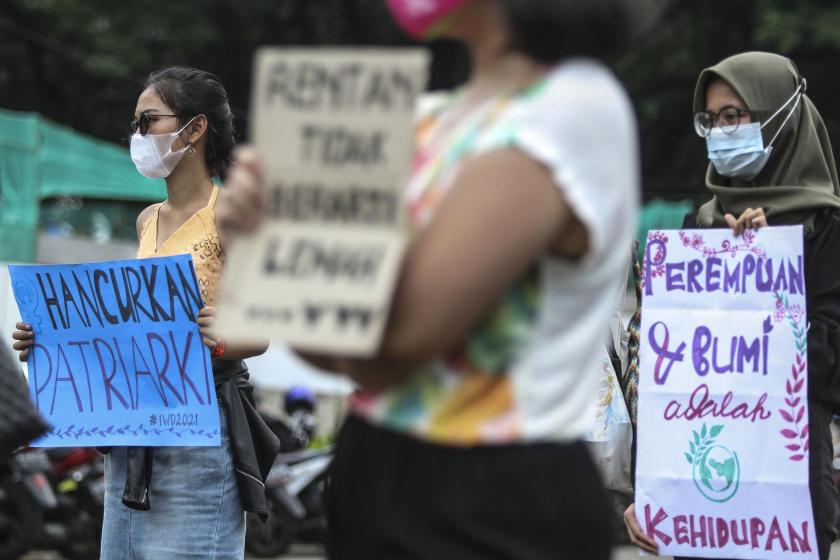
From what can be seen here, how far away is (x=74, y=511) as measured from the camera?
9.45 m

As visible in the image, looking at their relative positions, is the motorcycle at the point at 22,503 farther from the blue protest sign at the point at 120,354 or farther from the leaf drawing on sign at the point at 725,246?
the leaf drawing on sign at the point at 725,246

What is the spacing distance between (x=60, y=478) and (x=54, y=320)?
5.75 metres

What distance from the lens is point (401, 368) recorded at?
1951 millimetres

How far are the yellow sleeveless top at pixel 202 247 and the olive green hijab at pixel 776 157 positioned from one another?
1.47m

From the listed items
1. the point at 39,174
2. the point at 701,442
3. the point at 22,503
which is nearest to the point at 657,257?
the point at 701,442

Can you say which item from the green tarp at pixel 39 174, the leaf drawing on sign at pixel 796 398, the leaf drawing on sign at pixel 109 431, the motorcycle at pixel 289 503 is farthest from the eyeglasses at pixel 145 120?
the green tarp at pixel 39 174

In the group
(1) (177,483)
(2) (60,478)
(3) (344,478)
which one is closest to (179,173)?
(1) (177,483)

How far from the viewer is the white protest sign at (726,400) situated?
151 inches

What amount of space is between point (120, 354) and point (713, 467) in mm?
1687

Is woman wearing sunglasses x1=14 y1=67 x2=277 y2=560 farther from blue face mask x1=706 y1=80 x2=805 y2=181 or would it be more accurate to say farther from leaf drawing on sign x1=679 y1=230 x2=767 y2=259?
blue face mask x1=706 y1=80 x2=805 y2=181

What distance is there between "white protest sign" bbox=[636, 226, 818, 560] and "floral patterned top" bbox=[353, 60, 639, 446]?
1.98 meters

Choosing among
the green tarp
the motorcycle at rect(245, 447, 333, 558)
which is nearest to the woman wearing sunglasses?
the motorcycle at rect(245, 447, 333, 558)

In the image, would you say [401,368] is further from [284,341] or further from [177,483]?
[177,483]

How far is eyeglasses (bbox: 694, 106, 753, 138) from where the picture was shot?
13.8 feet
